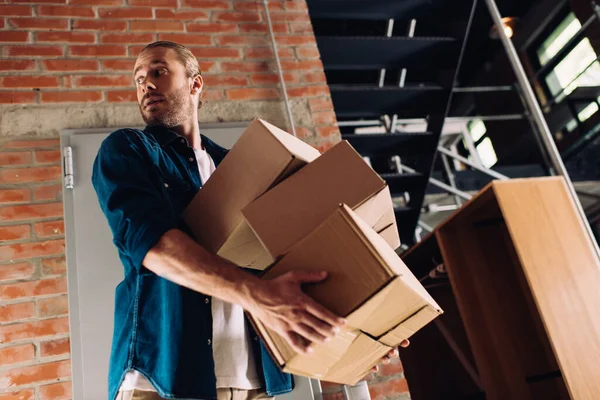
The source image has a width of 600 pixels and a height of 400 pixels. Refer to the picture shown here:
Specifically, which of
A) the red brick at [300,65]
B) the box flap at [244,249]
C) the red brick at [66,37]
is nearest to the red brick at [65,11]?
the red brick at [66,37]

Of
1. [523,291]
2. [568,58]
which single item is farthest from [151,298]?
[568,58]

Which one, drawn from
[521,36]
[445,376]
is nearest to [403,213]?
[445,376]

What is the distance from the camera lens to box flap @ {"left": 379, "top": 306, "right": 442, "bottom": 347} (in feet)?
3.28

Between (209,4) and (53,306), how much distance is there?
156 cm

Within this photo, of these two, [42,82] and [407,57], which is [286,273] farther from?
[407,57]

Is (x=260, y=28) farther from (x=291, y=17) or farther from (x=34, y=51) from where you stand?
(x=34, y=51)

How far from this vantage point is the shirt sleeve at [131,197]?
1.03 metres

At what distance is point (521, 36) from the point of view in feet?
28.8

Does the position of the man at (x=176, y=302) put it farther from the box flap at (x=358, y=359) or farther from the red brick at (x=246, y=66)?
the red brick at (x=246, y=66)

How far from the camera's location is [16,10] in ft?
7.43

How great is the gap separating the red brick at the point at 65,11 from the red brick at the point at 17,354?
1.46 meters

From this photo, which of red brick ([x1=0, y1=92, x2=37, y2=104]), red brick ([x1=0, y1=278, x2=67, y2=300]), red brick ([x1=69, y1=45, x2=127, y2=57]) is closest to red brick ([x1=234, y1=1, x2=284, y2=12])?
red brick ([x1=69, y1=45, x2=127, y2=57])

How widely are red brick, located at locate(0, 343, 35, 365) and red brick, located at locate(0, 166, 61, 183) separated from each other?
0.63 meters

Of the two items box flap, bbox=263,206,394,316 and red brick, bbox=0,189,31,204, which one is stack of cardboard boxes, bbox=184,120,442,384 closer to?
box flap, bbox=263,206,394,316
